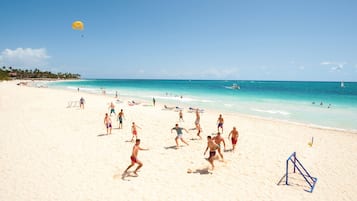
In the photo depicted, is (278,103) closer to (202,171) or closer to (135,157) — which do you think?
(202,171)

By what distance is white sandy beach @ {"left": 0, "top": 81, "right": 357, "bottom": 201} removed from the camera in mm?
6242

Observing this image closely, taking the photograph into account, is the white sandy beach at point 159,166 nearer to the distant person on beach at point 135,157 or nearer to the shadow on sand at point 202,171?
the shadow on sand at point 202,171

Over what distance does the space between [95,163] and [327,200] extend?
7.55 meters

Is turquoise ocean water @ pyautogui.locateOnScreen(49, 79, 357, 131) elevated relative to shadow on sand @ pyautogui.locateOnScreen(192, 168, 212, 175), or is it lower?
elevated

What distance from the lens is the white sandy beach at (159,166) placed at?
6.24 m

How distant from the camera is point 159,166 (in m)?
7.99

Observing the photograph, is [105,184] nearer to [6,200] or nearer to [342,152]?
[6,200]

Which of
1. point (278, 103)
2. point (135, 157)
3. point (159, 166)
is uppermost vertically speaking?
point (278, 103)

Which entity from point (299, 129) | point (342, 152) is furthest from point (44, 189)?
point (299, 129)

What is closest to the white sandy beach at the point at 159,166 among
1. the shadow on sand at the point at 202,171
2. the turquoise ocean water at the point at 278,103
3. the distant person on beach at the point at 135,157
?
the shadow on sand at the point at 202,171

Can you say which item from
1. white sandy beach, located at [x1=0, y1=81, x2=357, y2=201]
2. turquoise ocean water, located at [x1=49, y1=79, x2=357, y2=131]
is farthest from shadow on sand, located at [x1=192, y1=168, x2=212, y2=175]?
turquoise ocean water, located at [x1=49, y1=79, x2=357, y2=131]

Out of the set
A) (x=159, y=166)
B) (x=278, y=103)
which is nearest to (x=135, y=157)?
(x=159, y=166)

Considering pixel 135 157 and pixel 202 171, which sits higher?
pixel 135 157

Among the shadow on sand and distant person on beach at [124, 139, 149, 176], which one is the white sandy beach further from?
distant person on beach at [124, 139, 149, 176]
